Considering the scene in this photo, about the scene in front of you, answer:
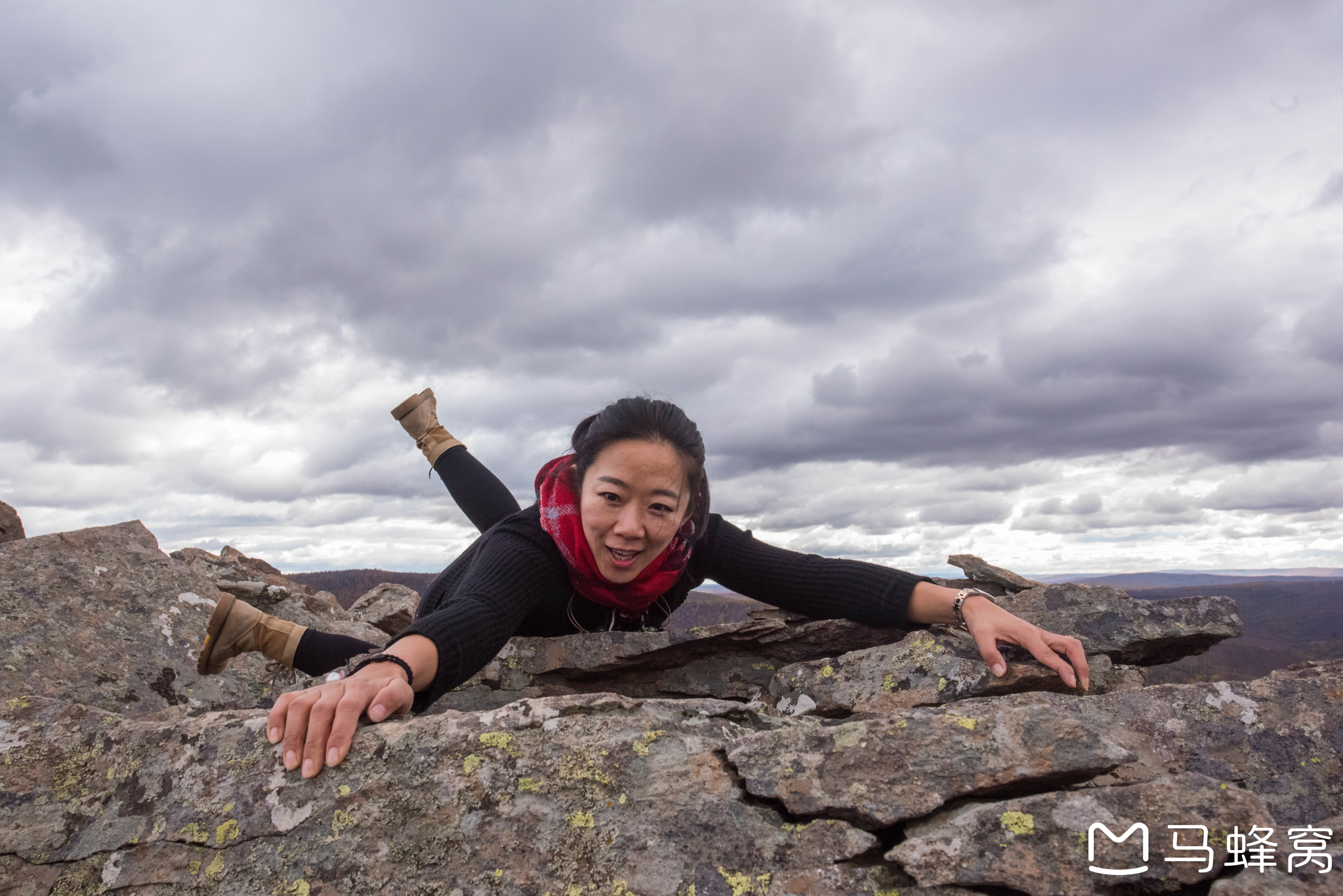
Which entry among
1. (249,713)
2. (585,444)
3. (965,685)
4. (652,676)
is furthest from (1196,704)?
(249,713)

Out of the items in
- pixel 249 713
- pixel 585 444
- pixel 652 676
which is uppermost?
pixel 585 444

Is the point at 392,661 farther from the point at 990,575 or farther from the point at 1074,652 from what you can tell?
the point at 990,575

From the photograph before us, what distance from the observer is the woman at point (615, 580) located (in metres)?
4.41

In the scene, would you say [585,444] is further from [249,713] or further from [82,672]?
[82,672]

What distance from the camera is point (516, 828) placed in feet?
9.21

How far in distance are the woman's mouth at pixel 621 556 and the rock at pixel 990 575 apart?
11.9 feet

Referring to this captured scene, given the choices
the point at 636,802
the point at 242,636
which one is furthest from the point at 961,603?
the point at 242,636

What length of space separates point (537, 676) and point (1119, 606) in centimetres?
478

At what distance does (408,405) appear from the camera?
1002cm

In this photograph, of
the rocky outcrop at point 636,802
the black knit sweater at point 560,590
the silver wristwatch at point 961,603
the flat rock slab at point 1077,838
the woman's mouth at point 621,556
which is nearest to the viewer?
the flat rock slab at point 1077,838

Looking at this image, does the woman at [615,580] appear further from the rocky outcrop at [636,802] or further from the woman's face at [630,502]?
the rocky outcrop at [636,802]

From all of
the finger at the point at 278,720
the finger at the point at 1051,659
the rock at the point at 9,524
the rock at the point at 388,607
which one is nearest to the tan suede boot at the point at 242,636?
the rock at the point at 9,524

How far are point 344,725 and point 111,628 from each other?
4.73 metres

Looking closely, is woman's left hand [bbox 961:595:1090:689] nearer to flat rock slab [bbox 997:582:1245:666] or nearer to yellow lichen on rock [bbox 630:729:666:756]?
flat rock slab [bbox 997:582:1245:666]
